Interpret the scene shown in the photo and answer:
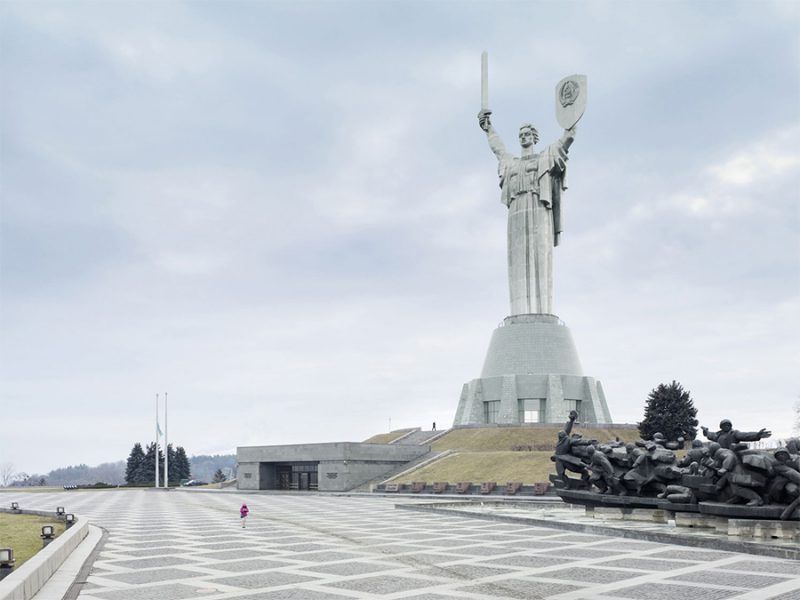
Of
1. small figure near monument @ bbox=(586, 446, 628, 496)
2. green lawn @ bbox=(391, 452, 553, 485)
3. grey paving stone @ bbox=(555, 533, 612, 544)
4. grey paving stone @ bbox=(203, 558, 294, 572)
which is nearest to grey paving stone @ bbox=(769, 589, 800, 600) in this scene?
grey paving stone @ bbox=(555, 533, 612, 544)

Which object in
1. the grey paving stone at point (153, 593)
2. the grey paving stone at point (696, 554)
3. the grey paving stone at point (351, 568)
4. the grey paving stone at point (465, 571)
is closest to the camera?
the grey paving stone at point (153, 593)

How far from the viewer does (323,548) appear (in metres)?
16.4

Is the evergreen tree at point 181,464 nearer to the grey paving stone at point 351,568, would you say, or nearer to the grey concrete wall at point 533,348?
the grey concrete wall at point 533,348

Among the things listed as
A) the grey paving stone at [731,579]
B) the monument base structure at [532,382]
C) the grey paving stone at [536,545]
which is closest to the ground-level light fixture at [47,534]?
the grey paving stone at [536,545]

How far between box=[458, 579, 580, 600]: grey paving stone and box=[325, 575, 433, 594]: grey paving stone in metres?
0.80

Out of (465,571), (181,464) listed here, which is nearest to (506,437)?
(465,571)

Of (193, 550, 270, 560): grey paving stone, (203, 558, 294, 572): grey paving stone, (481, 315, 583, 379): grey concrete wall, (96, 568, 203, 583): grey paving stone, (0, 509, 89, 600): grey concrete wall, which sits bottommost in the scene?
(193, 550, 270, 560): grey paving stone

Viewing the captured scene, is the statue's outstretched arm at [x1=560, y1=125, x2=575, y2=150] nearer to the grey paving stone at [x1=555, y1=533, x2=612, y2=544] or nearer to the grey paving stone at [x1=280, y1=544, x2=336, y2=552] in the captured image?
the grey paving stone at [x1=555, y1=533, x2=612, y2=544]

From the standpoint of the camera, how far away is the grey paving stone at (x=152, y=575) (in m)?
12.4

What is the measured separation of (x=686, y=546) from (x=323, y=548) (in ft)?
25.4

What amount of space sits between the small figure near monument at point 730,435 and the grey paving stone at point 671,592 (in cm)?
700

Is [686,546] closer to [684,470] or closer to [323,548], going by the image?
[684,470]

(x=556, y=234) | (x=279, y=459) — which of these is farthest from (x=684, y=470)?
(x=556, y=234)

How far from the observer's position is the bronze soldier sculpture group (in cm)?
1653
